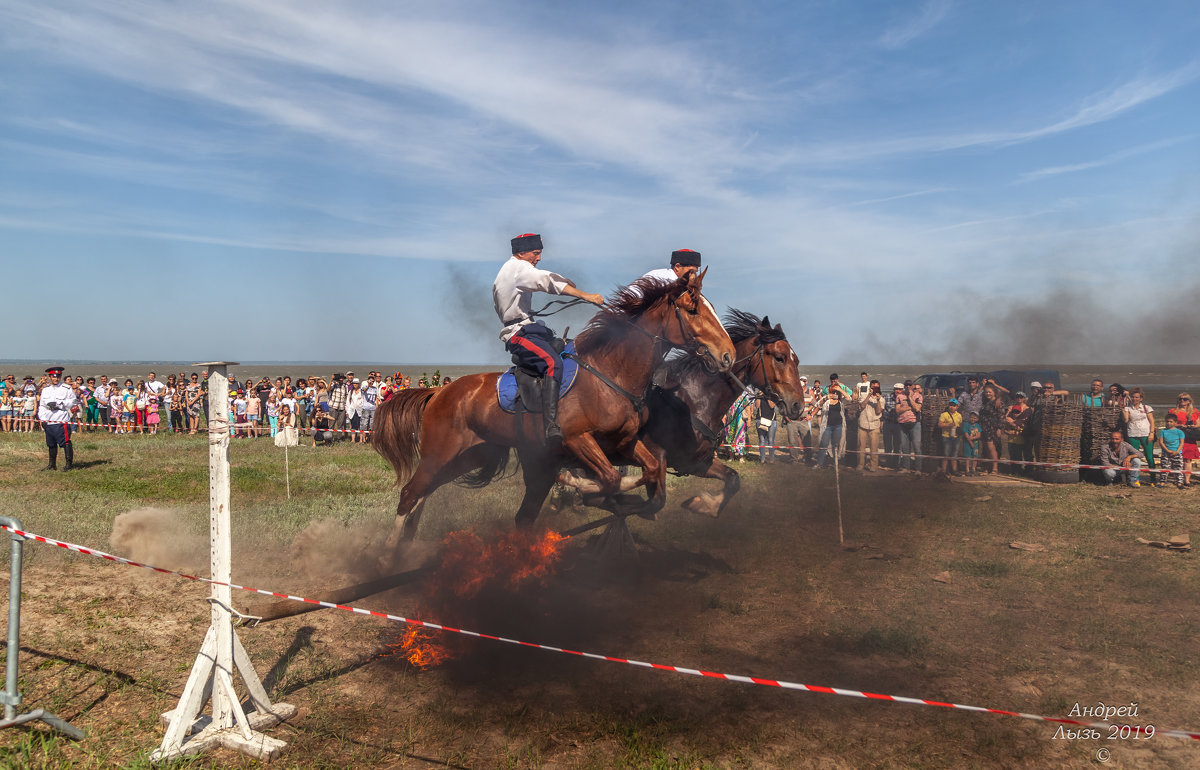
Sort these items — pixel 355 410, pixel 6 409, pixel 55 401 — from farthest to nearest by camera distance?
1. pixel 6 409
2. pixel 355 410
3. pixel 55 401

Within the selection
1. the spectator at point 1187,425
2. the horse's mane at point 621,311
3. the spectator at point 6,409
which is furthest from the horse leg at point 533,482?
the spectator at point 6,409

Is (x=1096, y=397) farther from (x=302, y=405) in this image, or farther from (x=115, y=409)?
(x=115, y=409)

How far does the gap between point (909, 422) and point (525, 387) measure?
486 inches

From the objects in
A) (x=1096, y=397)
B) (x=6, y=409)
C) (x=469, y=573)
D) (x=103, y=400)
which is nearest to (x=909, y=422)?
(x=1096, y=397)

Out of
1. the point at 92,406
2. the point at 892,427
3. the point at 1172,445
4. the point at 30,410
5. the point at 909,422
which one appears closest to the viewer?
the point at 1172,445

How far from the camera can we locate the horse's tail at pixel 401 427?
29.8 feet

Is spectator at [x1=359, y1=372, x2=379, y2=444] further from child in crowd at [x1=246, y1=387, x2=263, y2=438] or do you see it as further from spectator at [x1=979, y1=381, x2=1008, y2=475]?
spectator at [x1=979, y1=381, x2=1008, y2=475]

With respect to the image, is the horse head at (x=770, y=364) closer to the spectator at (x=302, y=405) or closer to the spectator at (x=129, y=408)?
the spectator at (x=302, y=405)

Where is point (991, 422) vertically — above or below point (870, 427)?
above

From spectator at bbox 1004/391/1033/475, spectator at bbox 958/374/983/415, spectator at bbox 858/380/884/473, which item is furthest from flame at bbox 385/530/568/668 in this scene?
spectator at bbox 1004/391/1033/475

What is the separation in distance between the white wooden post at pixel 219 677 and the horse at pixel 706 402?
4.04 metres

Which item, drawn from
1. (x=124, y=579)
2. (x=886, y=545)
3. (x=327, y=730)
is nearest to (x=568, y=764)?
(x=327, y=730)

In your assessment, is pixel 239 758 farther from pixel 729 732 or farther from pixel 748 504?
pixel 748 504

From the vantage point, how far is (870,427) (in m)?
17.7
